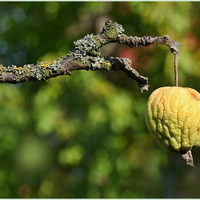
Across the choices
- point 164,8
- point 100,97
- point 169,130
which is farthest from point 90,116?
point 169,130

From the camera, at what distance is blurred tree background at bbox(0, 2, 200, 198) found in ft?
22.7

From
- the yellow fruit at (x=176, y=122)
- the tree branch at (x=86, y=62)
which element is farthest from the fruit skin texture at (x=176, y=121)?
the tree branch at (x=86, y=62)

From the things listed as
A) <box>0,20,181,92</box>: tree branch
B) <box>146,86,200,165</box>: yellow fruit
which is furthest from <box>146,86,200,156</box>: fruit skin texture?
<box>0,20,181,92</box>: tree branch

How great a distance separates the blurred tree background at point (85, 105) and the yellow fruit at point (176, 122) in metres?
4.25

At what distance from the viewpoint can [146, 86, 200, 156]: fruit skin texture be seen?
2.52 m

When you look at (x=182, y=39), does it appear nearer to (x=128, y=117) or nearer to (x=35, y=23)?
(x=128, y=117)

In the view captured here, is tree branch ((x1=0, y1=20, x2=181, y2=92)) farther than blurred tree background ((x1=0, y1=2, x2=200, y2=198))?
No

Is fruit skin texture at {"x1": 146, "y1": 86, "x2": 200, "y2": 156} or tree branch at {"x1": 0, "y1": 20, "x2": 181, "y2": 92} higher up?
tree branch at {"x1": 0, "y1": 20, "x2": 181, "y2": 92}

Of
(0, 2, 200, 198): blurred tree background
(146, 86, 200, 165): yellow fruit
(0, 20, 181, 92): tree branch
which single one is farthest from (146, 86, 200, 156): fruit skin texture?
(0, 2, 200, 198): blurred tree background

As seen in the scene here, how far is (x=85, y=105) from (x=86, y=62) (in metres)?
4.55

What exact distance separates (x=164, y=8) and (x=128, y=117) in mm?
1340

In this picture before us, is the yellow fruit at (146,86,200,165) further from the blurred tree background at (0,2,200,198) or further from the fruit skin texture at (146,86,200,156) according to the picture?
the blurred tree background at (0,2,200,198)

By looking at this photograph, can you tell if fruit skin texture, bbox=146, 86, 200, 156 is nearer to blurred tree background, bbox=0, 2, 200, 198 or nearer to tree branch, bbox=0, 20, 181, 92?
tree branch, bbox=0, 20, 181, 92

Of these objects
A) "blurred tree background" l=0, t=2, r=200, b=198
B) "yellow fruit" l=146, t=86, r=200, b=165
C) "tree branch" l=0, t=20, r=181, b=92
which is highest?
"blurred tree background" l=0, t=2, r=200, b=198
